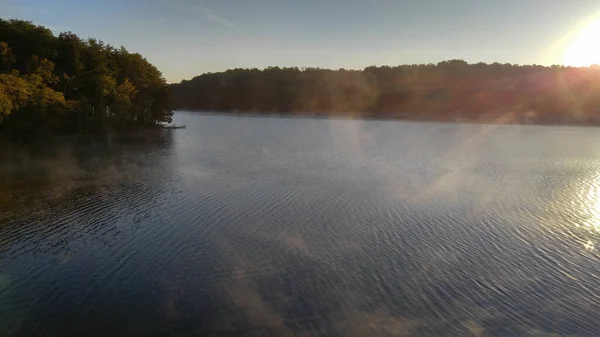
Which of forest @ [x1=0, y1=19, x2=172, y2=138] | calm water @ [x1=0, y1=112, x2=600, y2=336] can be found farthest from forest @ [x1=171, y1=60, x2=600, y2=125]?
calm water @ [x1=0, y1=112, x2=600, y2=336]

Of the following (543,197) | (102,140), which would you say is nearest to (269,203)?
(543,197)

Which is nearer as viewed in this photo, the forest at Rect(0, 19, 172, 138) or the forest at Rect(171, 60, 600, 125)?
the forest at Rect(0, 19, 172, 138)

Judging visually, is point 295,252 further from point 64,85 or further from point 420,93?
point 420,93

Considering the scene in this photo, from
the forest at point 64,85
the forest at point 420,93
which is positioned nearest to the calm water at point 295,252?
the forest at point 64,85

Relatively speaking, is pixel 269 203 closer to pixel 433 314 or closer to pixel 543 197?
pixel 433 314

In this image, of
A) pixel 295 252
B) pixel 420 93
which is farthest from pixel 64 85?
pixel 420 93

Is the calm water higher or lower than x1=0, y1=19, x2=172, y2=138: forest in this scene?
lower

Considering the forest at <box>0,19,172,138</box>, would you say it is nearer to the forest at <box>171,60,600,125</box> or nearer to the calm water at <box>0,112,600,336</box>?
the calm water at <box>0,112,600,336</box>
